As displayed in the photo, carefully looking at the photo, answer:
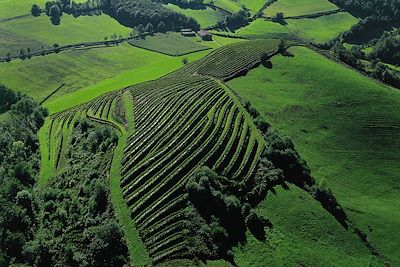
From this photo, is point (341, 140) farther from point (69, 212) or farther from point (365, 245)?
point (69, 212)

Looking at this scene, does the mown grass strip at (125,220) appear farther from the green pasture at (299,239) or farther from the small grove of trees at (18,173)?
the small grove of trees at (18,173)

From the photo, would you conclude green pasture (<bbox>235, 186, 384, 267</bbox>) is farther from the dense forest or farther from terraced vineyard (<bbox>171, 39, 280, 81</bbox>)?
terraced vineyard (<bbox>171, 39, 280, 81</bbox>)

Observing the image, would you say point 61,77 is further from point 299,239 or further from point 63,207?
point 299,239

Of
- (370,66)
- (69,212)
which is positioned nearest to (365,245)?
(69,212)

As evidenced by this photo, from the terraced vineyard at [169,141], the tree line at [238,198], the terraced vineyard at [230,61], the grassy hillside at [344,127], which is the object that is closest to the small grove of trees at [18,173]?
the terraced vineyard at [169,141]

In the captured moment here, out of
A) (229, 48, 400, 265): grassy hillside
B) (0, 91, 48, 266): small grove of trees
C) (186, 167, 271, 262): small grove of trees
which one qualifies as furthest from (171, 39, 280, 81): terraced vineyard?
(186, 167, 271, 262): small grove of trees
